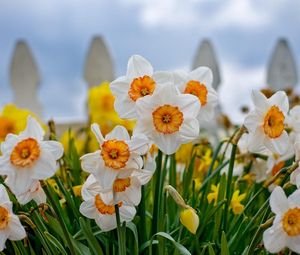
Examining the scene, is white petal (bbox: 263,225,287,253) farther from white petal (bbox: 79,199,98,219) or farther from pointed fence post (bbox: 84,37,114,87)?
pointed fence post (bbox: 84,37,114,87)

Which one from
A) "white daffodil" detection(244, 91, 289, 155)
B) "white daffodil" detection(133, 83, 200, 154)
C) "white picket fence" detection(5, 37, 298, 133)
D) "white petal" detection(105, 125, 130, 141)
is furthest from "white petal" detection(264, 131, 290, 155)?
"white picket fence" detection(5, 37, 298, 133)

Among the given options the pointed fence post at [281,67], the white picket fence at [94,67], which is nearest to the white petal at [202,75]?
the white picket fence at [94,67]

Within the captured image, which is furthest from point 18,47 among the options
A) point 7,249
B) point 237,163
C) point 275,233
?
point 275,233

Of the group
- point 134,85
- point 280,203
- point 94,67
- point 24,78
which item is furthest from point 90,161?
point 24,78

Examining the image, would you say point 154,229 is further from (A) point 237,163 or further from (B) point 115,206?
(A) point 237,163

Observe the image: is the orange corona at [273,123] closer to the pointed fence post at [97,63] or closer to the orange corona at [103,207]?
the orange corona at [103,207]

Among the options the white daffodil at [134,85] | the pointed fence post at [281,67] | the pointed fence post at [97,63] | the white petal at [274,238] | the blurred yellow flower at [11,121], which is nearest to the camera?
the white petal at [274,238]

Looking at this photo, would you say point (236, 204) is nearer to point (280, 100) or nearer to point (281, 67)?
point (280, 100)

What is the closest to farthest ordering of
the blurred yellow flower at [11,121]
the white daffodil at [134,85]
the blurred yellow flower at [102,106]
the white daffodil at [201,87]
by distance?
the white daffodil at [134,85], the white daffodil at [201,87], the blurred yellow flower at [11,121], the blurred yellow flower at [102,106]
